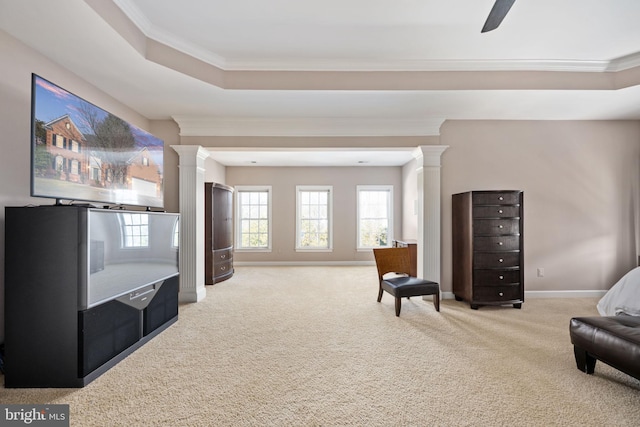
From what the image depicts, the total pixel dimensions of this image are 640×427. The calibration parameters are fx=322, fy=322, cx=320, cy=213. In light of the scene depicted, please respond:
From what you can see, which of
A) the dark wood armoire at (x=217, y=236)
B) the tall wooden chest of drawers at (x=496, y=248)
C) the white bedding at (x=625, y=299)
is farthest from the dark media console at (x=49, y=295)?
the white bedding at (x=625, y=299)

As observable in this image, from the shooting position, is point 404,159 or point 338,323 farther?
point 404,159

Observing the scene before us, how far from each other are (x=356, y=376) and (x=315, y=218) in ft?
18.2

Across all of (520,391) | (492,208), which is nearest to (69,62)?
(520,391)

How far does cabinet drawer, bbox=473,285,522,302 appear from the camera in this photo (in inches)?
153

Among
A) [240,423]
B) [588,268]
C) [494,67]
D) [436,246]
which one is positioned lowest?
[240,423]

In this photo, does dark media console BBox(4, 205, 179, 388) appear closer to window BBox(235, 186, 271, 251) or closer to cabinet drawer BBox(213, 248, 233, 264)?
cabinet drawer BBox(213, 248, 233, 264)

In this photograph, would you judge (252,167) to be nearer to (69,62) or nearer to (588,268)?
(69,62)

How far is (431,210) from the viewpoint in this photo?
4.32 metres

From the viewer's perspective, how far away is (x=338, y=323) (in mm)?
3418

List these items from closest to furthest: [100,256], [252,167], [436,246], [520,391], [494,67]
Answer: [520,391] → [100,256] → [494,67] → [436,246] → [252,167]

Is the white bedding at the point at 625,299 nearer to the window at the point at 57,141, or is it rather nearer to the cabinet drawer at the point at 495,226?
the cabinet drawer at the point at 495,226

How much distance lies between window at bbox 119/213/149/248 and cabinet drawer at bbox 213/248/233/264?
2685mm

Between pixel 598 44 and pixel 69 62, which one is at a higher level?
pixel 598 44

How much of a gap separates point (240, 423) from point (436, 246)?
3.32 m
